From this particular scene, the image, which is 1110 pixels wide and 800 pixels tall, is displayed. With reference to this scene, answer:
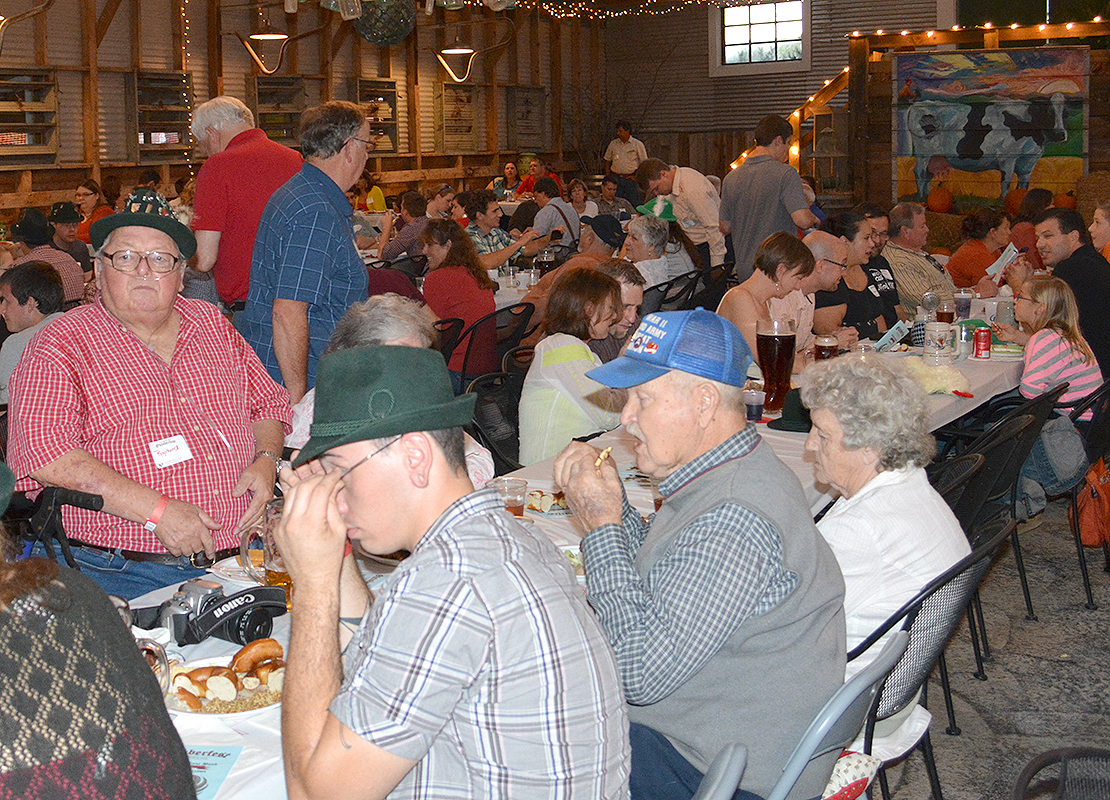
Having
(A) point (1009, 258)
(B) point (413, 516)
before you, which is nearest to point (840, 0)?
(A) point (1009, 258)

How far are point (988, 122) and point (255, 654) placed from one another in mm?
13434

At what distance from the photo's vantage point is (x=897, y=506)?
98.1 inches

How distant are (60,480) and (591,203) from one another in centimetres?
1055

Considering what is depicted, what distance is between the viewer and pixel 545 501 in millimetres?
2979

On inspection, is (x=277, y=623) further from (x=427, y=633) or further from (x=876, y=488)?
(x=876, y=488)

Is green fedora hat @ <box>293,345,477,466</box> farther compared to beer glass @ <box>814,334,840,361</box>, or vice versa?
beer glass @ <box>814,334,840,361</box>

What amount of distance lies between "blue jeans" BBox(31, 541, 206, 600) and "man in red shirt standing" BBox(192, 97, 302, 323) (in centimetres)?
195

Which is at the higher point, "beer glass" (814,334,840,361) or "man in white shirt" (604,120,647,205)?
"man in white shirt" (604,120,647,205)

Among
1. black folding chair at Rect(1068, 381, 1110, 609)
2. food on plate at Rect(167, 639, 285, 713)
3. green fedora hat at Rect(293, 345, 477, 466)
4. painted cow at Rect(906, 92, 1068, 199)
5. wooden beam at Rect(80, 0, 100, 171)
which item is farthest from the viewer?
painted cow at Rect(906, 92, 1068, 199)

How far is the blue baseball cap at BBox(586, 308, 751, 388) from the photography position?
2.13m

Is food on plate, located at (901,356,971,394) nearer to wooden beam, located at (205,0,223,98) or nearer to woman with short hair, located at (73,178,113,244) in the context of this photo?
woman with short hair, located at (73,178,113,244)

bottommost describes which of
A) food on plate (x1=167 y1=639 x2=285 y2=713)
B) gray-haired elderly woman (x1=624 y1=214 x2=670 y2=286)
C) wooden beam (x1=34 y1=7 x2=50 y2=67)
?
food on plate (x1=167 y1=639 x2=285 y2=713)

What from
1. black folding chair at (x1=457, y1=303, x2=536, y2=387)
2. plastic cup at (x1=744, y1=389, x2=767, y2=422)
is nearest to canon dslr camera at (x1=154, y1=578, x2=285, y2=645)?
plastic cup at (x1=744, y1=389, x2=767, y2=422)

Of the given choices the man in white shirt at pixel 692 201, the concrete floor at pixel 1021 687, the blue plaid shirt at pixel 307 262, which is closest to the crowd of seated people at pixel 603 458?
the blue plaid shirt at pixel 307 262
